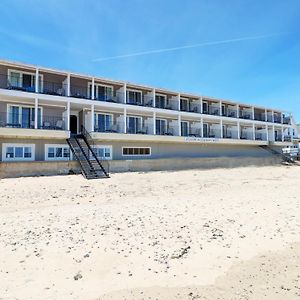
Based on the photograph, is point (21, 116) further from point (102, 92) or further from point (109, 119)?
point (109, 119)

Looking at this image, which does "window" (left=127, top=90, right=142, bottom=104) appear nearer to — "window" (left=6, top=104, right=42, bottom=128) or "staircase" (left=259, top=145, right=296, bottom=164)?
"window" (left=6, top=104, right=42, bottom=128)

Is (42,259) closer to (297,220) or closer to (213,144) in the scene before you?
(297,220)

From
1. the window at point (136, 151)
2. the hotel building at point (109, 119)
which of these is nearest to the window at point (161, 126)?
the hotel building at point (109, 119)

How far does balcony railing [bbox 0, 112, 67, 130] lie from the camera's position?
2517cm

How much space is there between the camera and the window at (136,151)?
31.6 m

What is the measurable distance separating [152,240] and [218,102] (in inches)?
1412

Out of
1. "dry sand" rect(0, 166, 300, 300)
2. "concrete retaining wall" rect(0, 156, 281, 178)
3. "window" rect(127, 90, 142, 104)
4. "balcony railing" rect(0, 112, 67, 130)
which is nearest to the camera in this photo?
"dry sand" rect(0, 166, 300, 300)

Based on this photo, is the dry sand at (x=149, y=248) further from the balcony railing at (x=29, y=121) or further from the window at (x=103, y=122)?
the window at (x=103, y=122)

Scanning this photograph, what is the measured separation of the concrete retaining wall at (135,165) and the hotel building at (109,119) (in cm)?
179

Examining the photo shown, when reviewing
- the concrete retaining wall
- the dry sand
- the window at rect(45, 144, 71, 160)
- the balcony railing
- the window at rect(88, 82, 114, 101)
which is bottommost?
the dry sand

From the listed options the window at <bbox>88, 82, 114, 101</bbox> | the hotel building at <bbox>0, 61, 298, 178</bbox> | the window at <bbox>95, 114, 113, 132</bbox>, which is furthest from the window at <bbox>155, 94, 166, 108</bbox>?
the window at <bbox>95, 114, 113, 132</bbox>

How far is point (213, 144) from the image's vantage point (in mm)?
40062

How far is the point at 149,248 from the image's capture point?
7988 mm

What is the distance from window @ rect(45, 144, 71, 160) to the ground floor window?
2742 mm
